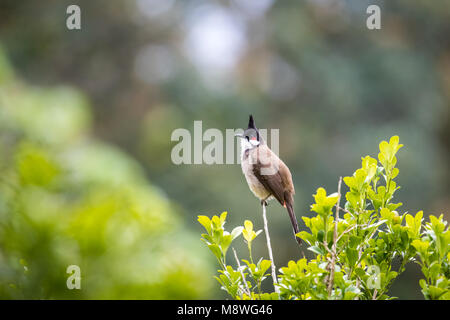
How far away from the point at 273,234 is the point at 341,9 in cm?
466

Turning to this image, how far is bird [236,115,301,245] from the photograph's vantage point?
246 cm

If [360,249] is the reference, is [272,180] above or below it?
above

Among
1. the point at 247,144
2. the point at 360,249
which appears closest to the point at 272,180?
the point at 247,144

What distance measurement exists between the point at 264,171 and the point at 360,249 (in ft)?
4.27

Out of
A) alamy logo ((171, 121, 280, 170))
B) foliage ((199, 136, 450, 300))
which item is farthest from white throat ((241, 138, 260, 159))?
alamy logo ((171, 121, 280, 170))

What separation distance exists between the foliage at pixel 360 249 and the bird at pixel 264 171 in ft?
3.49

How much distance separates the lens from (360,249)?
1.26 m

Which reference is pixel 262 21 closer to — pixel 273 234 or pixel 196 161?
pixel 196 161

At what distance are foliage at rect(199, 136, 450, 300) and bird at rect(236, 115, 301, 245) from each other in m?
1.06

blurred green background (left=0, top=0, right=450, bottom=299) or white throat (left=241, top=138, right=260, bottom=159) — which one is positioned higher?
blurred green background (left=0, top=0, right=450, bottom=299)

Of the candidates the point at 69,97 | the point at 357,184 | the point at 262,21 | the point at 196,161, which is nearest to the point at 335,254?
the point at 357,184

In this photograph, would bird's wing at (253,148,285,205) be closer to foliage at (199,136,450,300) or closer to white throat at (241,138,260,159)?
white throat at (241,138,260,159)

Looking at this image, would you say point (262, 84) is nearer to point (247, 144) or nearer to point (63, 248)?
Result: point (247, 144)

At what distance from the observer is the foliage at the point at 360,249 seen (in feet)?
3.81
